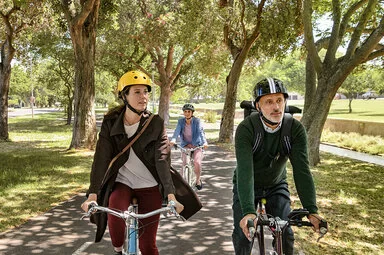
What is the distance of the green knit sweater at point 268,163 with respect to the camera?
9.36ft

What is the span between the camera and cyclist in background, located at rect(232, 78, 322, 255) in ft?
9.42

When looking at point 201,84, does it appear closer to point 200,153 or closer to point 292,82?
point 200,153

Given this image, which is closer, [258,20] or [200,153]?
[200,153]

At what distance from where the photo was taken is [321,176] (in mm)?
11609

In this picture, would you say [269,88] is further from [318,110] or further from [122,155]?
[318,110]

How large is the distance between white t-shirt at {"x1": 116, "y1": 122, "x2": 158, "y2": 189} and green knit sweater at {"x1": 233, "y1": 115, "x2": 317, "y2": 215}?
0.85 m

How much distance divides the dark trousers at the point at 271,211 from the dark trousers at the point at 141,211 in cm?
68

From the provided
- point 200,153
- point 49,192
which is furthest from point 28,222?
point 200,153

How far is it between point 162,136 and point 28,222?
4243mm

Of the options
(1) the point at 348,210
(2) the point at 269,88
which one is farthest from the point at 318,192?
(2) the point at 269,88

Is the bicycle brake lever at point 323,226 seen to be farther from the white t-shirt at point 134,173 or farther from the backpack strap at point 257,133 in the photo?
the white t-shirt at point 134,173

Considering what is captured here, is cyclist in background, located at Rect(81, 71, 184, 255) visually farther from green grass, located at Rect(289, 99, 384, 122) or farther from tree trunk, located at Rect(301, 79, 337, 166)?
green grass, located at Rect(289, 99, 384, 122)

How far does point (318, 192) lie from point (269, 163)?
22.3 ft

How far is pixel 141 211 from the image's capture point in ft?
11.0
